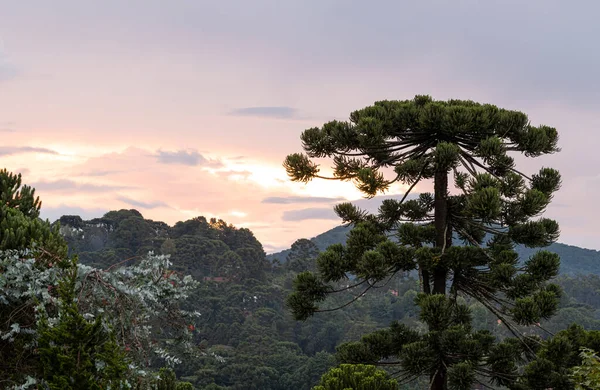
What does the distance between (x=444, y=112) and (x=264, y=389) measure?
33251 mm

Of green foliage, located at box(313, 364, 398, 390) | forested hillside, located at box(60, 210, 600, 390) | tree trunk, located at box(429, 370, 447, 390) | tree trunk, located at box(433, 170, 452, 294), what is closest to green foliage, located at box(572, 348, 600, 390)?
green foliage, located at box(313, 364, 398, 390)

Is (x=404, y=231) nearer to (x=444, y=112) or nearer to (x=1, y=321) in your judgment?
(x=444, y=112)

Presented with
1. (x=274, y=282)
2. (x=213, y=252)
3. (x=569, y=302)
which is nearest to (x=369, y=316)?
(x=274, y=282)

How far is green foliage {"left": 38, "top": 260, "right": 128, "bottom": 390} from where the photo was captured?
29.4ft

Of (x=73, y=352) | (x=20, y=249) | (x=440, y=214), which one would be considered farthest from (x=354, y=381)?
(x=20, y=249)

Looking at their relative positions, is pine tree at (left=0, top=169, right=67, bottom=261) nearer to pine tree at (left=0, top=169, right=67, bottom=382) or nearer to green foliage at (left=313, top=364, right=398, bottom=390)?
pine tree at (left=0, top=169, right=67, bottom=382)

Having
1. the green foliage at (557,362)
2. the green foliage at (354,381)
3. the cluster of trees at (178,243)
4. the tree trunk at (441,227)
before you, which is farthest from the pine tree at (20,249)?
the cluster of trees at (178,243)

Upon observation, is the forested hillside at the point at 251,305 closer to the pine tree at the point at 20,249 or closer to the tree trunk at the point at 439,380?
the tree trunk at the point at 439,380

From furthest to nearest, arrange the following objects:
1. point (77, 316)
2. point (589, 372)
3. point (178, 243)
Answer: point (178, 243) < point (589, 372) < point (77, 316)

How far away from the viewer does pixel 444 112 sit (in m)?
14.7

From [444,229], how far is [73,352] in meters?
8.61

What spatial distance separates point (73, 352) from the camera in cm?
907

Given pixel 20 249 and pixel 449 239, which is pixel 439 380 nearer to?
pixel 449 239

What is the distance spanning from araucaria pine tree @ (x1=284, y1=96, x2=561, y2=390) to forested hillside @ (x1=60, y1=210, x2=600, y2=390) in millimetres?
26599
